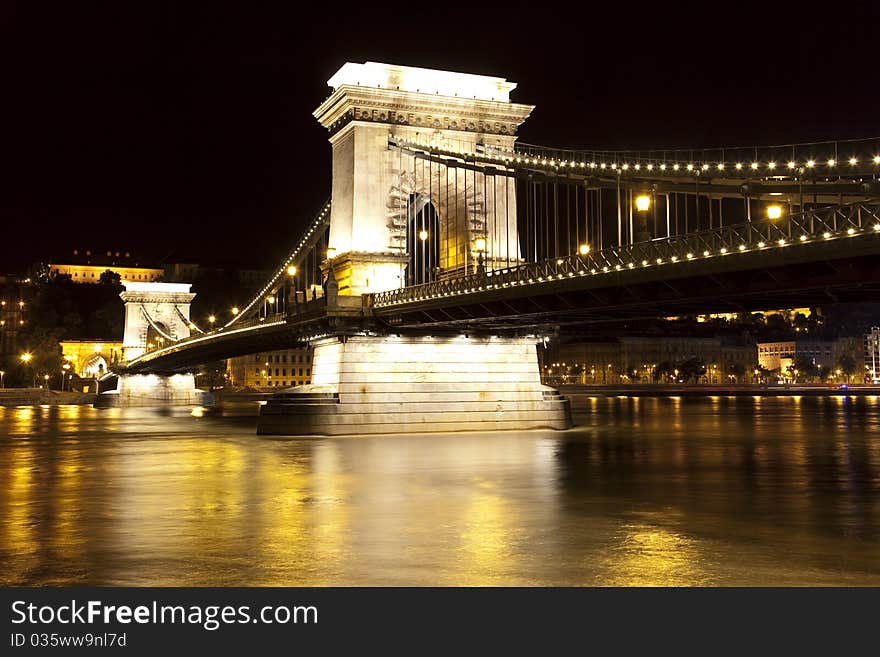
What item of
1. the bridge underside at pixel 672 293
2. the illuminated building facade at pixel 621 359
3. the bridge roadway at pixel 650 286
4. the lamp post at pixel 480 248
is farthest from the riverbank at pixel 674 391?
the bridge underside at pixel 672 293

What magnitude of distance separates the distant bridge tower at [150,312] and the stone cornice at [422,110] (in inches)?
2892

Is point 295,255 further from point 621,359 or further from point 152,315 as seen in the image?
point 621,359

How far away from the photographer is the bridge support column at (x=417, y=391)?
149ft

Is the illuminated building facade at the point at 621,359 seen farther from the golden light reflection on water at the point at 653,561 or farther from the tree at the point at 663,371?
the golden light reflection on water at the point at 653,561

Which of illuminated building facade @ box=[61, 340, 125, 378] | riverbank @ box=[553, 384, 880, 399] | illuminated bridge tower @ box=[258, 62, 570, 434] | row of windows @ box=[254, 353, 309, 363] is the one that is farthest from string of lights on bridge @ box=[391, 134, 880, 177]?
illuminated building facade @ box=[61, 340, 125, 378]

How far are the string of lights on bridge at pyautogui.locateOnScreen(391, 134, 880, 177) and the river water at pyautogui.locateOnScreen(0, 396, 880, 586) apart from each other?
785 centimetres

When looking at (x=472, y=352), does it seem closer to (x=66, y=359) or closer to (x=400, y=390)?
(x=400, y=390)

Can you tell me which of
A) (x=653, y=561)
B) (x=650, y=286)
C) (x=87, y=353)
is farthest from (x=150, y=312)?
(x=653, y=561)

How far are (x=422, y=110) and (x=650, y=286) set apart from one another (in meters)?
20.9

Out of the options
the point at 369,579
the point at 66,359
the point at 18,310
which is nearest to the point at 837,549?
the point at 369,579

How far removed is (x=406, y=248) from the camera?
50.7 m

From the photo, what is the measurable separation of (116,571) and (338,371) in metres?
33.1

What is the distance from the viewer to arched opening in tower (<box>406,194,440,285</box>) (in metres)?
55.1

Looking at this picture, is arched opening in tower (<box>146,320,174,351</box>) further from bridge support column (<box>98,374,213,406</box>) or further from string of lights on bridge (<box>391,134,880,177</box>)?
string of lights on bridge (<box>391,134,880,177</box>)
